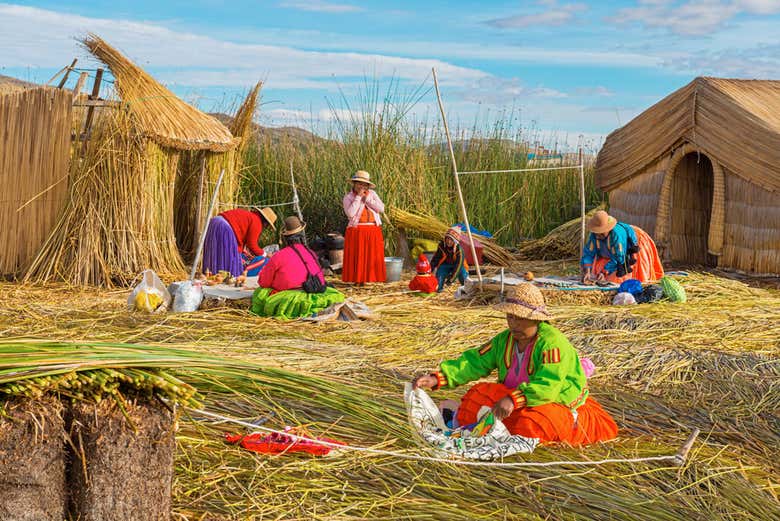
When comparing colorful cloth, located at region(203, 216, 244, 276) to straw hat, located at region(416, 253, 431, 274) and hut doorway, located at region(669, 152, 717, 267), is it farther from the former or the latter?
hut doorway, located at region(669, 152, 717, 267)

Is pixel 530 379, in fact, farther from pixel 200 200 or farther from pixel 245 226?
pixel 200 200

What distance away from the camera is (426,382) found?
12.6 ft

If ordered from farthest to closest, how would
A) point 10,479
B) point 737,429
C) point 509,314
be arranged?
point 737,429 < point 509,314 < point 10,479

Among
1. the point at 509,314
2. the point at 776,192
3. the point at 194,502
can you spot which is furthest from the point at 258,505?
the point at 776,192

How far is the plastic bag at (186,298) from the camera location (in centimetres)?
741

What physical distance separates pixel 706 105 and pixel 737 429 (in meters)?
6.49

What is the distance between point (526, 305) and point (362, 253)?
18.1 ft

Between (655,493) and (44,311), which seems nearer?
(655,493)

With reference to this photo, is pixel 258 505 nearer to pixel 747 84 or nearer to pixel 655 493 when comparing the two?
pixel 655 493

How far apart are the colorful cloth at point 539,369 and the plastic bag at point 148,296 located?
392cm

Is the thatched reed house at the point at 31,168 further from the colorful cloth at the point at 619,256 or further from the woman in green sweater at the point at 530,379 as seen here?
the woman in green sweater at the point at 530,379

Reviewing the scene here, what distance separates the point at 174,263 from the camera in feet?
31.0

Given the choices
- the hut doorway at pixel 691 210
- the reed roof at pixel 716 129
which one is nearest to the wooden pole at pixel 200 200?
the reed roof at pixel 716 129

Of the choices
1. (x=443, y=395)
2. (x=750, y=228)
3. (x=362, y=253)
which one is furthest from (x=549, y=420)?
(x=750, y=228)
